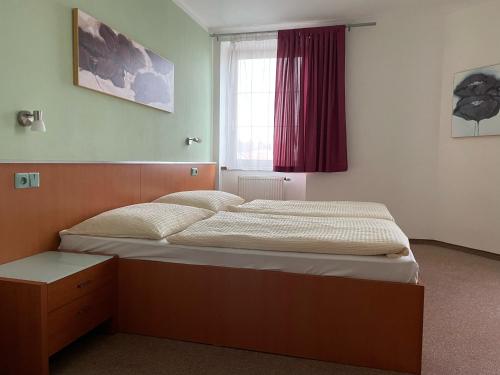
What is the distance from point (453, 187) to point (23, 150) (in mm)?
4021

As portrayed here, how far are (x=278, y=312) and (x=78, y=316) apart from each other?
94 cm

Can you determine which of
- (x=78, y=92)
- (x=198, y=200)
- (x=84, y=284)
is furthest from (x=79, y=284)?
(x=198, y=200)

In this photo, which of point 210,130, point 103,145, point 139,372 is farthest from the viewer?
point 210,130

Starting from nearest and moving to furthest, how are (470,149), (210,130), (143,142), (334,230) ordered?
1. (334,230)
2. (143,142)
3. (470,149)
4. (210,130)

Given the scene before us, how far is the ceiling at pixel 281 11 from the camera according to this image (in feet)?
12.2

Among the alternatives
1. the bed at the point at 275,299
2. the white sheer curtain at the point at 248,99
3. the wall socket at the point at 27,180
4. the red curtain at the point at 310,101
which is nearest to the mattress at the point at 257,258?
the bed at the point at 275,299

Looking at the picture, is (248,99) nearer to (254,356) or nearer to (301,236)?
(301,236)

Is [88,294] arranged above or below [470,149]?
below

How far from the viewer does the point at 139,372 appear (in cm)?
164

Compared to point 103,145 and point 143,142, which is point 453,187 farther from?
point 103,145

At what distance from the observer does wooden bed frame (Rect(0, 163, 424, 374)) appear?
1.67 m

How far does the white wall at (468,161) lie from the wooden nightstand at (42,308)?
12.1 feet

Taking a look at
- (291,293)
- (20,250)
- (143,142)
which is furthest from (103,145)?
(291,293)

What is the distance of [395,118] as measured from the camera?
13.8ft
